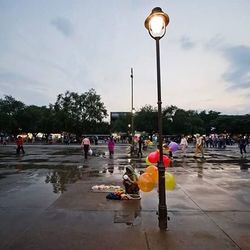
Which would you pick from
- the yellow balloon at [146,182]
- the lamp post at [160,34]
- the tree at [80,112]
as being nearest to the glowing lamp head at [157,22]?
the lamp post at [160,34]

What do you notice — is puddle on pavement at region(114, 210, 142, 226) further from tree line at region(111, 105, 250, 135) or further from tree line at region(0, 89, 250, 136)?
tree line at region(111, 105, 250, 135)

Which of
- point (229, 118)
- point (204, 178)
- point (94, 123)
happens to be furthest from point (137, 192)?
point (229, 118)

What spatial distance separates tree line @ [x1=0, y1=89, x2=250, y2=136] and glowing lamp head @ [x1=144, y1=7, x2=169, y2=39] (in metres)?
75.8

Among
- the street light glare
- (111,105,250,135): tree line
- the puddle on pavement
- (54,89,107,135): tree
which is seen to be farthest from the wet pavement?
Result: (111,105,250,135): tree line

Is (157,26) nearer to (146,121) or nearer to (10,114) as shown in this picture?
(146,121)

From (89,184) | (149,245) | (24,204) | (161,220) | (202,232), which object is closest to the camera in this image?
(149,245)

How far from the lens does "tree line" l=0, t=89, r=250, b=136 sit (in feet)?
275

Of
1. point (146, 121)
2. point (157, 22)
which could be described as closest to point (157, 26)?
point (157, 22)

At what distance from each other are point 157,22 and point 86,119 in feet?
250

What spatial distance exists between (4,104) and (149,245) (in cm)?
11312

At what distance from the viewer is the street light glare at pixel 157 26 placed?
779 centimetres

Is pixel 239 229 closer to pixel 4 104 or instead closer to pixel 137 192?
pixel 137 192

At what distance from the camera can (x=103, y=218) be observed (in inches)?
309

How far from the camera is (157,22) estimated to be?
7.82m
